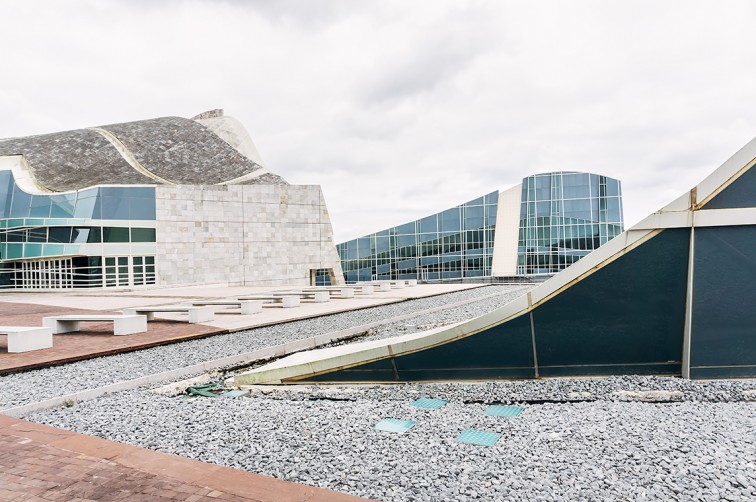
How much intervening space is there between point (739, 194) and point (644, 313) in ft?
7.11

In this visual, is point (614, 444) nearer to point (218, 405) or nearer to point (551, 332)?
point (551, 332)

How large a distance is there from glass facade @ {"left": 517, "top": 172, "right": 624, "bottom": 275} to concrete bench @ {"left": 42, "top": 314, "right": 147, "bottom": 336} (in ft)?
141

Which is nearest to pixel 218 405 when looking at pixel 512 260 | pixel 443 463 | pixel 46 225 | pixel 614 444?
pixel 443 463

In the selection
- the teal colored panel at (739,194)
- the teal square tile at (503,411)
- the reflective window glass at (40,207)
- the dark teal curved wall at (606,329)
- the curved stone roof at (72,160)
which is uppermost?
the curved stone roof at (72,160)

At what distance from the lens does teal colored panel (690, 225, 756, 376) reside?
260 inches

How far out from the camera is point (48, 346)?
11500 mm

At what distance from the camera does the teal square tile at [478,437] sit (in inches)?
194

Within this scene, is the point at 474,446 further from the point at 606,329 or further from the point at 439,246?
the point at 439,246

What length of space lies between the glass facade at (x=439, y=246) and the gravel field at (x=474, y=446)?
150ft

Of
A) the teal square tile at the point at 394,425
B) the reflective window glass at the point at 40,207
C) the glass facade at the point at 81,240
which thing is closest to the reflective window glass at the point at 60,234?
the glass facade at the point at 81,240

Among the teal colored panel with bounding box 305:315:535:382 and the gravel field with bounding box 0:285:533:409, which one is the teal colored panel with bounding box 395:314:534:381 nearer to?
the teal colored panel with bounding box 305:315:535:382

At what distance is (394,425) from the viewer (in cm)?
560

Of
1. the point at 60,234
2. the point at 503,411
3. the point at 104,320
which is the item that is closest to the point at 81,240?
the point at 60,234

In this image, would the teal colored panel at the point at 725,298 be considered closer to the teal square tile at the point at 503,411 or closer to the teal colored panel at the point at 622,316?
the teal colored panel at the point at 622,316
